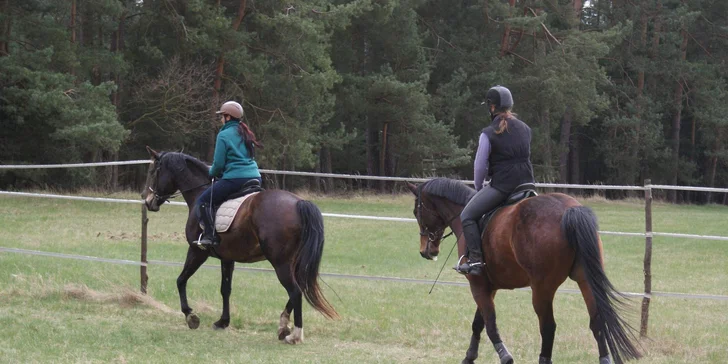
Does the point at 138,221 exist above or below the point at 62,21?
below

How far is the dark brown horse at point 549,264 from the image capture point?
21.3ft

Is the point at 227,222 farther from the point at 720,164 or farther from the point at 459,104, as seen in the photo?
the point at 720,164

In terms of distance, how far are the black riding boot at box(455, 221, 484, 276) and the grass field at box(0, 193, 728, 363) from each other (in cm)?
122

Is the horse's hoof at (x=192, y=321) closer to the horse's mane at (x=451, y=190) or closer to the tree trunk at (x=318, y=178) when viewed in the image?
the horse's mane at (x=451, y=190)

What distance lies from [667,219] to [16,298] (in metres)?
25.6

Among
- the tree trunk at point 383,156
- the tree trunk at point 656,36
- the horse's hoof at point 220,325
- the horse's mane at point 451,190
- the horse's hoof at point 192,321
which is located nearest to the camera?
the horse's mane at point 451,190

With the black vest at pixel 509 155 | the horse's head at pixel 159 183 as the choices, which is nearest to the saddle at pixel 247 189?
the horse's head at pixel 159 183

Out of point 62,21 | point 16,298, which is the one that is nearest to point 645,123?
point 62,21

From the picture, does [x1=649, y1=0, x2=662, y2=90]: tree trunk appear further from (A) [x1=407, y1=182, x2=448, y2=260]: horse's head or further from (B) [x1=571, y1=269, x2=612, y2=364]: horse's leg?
(B) [x1=571, y1=269, x2=612, y2=364]: horse's leg

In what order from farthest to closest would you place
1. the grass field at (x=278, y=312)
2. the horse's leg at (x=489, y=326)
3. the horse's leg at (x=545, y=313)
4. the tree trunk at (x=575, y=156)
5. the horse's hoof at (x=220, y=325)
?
the tree trunk at (x=575, y=156) < the horse's hoof at (x=220, y=325) < the grass field at (x=278, y=312) < the horse's leg at (x=489, y=326) < the horse's leg at (x=545, y=313)

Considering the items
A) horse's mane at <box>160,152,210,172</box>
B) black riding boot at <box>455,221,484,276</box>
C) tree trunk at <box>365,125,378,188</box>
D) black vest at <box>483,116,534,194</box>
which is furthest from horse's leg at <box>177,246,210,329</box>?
tree trunk at <box>365,125,378,188</box>

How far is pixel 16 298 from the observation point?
35.4 feet

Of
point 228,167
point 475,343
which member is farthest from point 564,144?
point 475,343

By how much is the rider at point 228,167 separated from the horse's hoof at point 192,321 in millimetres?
908
